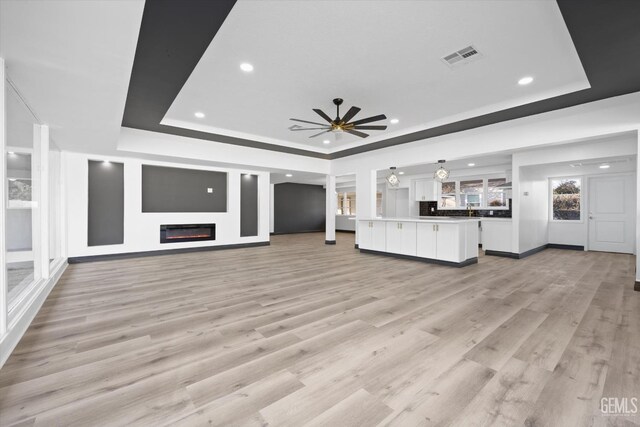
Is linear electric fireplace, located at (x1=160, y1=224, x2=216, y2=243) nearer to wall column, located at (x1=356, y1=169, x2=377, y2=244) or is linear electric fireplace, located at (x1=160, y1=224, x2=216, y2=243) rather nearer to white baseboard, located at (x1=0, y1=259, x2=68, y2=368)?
white baseboard, located at (x1=0, y1=259, x2=68, y2=368)

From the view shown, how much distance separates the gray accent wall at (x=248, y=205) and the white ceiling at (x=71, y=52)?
197 inches

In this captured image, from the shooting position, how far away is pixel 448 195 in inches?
413

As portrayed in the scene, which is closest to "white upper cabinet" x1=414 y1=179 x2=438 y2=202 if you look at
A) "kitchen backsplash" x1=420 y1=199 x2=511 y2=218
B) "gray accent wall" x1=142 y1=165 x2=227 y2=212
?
"kitchen backsplash" x1=420 y1=199 x2=511 y2=218

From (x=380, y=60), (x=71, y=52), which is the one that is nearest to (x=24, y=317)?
(x=71, y=52)

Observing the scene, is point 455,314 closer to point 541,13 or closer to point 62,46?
point 541,13

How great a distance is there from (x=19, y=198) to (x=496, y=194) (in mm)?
Answer: 11304

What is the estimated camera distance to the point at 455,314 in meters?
3.05

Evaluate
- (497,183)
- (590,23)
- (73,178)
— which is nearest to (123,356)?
(590,23)

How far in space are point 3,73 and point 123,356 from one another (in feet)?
8.20

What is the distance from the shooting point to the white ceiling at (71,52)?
1.73m

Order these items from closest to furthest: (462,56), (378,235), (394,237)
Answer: (462,56), (394,237), (378,235)

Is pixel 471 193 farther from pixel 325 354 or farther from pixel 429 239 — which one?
pixel 325 354

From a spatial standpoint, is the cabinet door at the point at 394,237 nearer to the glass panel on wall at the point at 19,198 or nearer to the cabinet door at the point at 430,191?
the cabinet door at the point at 430,191

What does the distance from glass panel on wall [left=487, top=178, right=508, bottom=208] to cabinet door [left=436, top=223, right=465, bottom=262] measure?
16.3 ft
